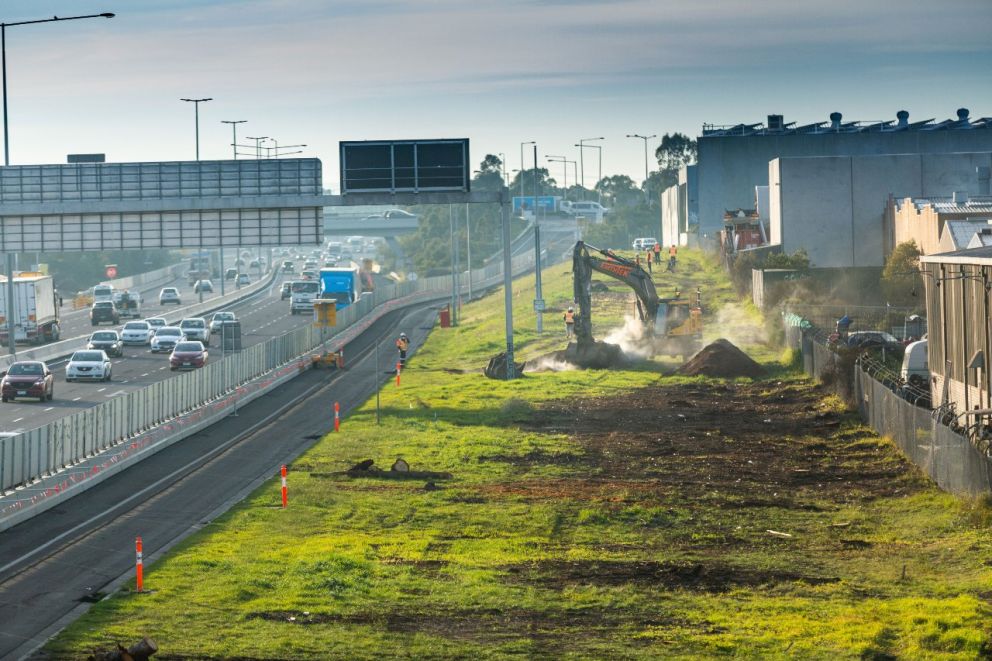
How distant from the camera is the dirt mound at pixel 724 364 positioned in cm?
6538

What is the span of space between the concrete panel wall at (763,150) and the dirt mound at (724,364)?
56.3 meters

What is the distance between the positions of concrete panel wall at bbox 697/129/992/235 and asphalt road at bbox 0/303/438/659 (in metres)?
65.8

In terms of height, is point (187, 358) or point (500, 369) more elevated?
point (187, 358)

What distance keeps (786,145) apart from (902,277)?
41.5m

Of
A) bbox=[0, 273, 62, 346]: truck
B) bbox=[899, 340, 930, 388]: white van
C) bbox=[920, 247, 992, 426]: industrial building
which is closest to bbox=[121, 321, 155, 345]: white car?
bbox=[0, 273, 62, 346]: truck

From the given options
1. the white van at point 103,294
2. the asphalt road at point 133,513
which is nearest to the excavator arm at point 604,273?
the asphalt road at point 133,513

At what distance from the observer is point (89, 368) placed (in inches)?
2810

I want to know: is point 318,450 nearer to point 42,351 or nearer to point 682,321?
point 682,321

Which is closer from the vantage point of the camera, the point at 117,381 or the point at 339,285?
the point at 117,381

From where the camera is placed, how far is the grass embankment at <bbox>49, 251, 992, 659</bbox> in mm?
22547

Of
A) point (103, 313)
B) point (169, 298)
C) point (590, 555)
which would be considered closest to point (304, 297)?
point (103, 313)

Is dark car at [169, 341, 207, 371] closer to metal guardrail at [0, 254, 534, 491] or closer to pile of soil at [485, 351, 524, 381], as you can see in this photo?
metal guardrail at [0, 254, 534, 491]

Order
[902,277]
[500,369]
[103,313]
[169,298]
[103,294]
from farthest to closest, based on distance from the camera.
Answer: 1. [169,298]
2. [103,294]
3. [103,313]
4. [902,277]
5. [500,369]

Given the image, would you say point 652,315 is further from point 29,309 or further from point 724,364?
point 29,309
